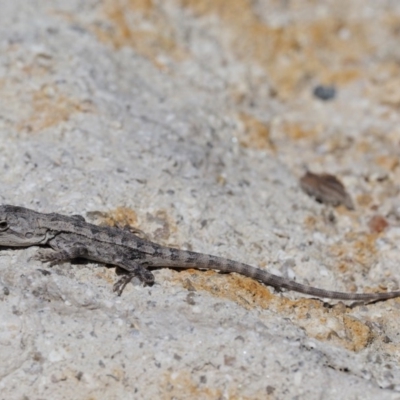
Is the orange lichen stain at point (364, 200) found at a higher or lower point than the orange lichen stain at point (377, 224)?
lower

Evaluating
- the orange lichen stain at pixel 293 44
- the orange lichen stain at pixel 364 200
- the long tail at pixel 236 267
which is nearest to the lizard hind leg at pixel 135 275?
the long tail at pixel 236 267

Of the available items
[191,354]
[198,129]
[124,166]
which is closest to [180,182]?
[124,166]

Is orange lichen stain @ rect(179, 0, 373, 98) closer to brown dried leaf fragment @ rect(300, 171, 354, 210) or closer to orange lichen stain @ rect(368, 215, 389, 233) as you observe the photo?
brown dried leaf fragment @ rect(300, 171, 354, 210)

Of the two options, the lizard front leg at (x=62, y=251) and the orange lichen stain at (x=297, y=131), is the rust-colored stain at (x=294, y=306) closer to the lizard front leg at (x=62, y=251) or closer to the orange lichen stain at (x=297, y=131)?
the lizard front leg at (x=62, y=251)

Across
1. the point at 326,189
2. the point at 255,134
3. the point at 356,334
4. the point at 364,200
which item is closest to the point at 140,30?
the point at 255,134

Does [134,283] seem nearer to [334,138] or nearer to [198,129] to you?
[198,129]

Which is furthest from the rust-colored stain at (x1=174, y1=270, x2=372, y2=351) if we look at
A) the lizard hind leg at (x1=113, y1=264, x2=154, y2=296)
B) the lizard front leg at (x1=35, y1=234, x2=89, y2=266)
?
the lizard front leg at (x1=35, y1=234, x2=89, y2=266)
